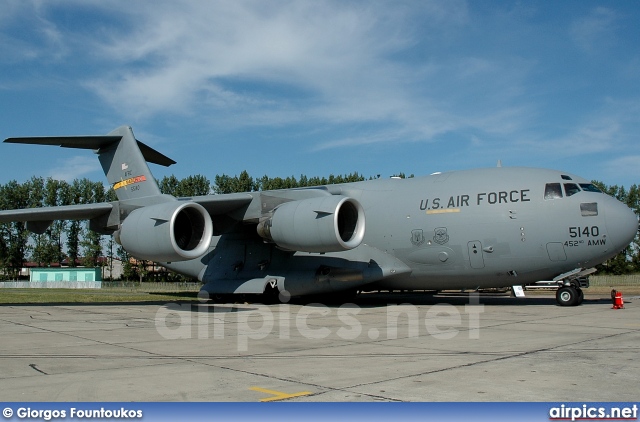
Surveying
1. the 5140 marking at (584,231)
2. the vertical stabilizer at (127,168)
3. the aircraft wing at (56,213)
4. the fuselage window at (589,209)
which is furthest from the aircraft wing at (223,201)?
the fuselage window at (589,209)

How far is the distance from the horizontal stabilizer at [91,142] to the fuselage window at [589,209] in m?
13.1

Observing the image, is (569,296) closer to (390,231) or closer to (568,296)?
(568,296)

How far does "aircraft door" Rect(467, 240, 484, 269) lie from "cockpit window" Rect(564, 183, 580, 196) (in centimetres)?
234

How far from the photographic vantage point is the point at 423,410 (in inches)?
178

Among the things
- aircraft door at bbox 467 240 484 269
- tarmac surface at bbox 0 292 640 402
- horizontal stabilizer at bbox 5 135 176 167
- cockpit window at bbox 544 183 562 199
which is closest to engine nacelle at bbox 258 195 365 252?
tarmac surface at bbox 0 292 640 402

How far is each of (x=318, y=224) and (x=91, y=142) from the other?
8.71 meters

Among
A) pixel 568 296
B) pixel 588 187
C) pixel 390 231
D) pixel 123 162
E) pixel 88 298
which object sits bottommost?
pixel 88 298

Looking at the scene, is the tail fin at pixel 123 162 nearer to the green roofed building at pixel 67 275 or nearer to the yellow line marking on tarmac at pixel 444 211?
the yellow line marking on tarmac at pixel 444 211

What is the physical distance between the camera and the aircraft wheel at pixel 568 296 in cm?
1450

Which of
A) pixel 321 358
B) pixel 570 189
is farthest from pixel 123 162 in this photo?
pixel 321 358

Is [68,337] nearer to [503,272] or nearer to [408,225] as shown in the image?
[408,225]

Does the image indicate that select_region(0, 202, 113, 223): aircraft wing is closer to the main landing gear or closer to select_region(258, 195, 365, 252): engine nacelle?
select_region(258, 195, 365, 252): engine nacelle

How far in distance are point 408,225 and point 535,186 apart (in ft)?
10.6

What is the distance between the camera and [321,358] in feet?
23.0
